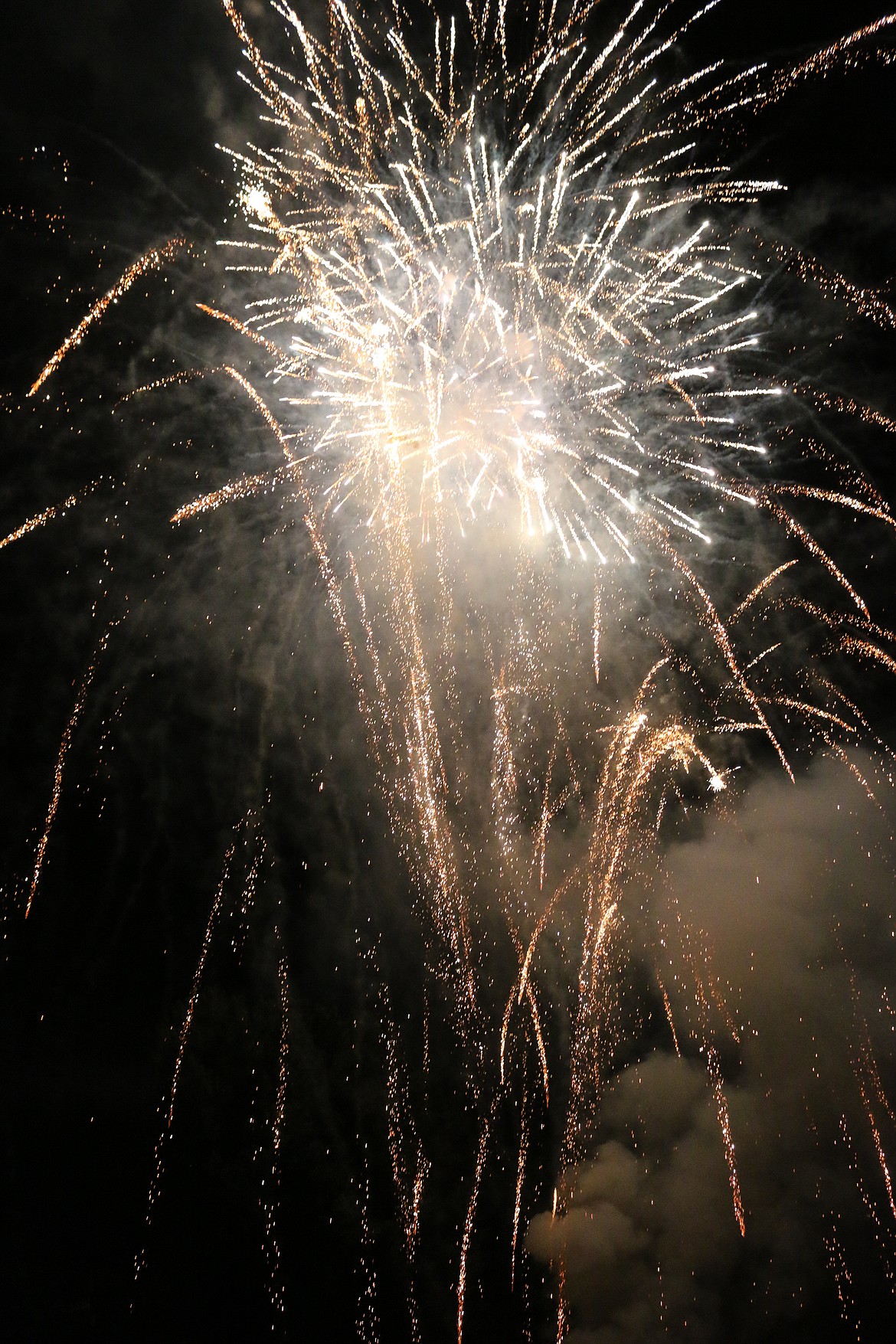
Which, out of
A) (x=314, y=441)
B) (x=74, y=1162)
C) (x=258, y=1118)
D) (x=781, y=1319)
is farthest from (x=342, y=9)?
(x=781, y=1319)

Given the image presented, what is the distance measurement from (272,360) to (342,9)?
3443 mm

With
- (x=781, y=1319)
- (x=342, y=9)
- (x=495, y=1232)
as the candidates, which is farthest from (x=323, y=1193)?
(x=342, y=9)

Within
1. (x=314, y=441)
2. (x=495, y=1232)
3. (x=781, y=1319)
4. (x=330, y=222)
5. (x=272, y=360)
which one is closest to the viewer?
(x=330, y=222)

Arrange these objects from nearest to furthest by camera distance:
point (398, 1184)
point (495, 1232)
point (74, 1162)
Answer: point (74, 1162)
point (398, 1184)
point (495, 1232)

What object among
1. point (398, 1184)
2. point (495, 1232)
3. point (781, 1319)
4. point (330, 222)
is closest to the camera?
point (330, 222)

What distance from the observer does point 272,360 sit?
864 centimetres

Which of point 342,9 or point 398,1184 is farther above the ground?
point 342,9

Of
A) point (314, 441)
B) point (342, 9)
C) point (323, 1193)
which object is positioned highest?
point (342, 9)

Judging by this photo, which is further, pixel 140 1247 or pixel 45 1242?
pixel 140 1247

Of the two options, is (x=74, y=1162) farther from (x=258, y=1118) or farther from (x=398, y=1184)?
(x=398, y=1184)

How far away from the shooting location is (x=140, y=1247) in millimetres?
14844

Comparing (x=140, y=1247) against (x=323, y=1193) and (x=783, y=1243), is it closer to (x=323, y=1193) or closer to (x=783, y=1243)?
(x=323, y=1193)

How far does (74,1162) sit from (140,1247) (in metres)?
4.00

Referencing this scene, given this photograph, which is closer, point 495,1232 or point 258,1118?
point 258,1118
